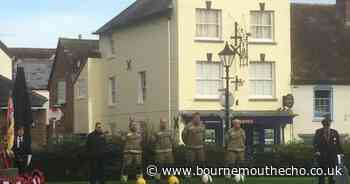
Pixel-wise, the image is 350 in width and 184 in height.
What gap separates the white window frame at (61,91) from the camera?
2445 inches

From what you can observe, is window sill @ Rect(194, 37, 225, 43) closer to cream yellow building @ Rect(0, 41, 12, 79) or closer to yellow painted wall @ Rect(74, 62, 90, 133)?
yellow painted wall @ Rect(74, 62, 90, 133)

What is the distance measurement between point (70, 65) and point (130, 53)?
1255 centimetres

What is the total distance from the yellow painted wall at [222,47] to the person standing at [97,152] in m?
19.8

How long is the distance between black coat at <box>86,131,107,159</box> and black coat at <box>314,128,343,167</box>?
5888 millimetres

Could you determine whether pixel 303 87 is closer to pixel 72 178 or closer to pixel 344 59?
pixel 344 59

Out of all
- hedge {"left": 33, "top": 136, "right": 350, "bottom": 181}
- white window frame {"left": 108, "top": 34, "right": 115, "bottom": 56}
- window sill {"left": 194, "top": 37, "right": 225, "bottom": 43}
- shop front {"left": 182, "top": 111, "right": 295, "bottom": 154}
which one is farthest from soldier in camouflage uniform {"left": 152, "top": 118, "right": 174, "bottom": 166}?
white window frame {"left": 108, "top": 34, "right": 115, "bottom": 56}

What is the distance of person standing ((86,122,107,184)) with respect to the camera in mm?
24359

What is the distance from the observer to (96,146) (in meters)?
24.3

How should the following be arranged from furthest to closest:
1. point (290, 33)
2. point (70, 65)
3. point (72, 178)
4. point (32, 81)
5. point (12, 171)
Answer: point (32, 81) < point (70, 65) < point (290, 33) < point (72, 178) < point (12, 171)

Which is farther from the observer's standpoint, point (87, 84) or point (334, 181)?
point (87, 84)

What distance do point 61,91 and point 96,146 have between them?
128ft

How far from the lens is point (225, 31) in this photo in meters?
45.2

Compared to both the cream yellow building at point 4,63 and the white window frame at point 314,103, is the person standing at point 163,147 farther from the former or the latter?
the cream yellow building at point 4,63

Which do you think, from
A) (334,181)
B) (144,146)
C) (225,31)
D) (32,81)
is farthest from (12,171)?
(32,81)
